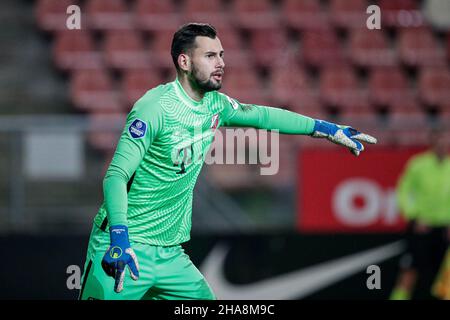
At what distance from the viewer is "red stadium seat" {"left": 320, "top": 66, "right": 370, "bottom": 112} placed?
36.8ft

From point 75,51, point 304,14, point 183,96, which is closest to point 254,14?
point 304,14

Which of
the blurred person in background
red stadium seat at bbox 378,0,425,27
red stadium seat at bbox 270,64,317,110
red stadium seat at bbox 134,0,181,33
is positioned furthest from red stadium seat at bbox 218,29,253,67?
the blurred person in background

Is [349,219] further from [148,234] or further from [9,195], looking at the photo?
[148,234]

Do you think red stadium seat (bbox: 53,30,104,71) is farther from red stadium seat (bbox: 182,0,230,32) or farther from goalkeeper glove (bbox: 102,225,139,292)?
goalkeeper glove (bbox: 102,225,139,292)

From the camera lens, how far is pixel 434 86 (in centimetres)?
1131

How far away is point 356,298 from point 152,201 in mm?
4397

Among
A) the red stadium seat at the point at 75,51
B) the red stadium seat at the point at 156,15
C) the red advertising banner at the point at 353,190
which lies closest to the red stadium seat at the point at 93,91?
the red stadium seat at the point at 75,51

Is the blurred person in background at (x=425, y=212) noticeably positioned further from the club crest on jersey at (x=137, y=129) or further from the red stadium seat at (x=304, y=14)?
the club crest on jersey at (x=137, y=129)

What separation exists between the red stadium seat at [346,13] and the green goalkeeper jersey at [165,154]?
22.4 feet

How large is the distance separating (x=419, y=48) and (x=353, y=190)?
123 inches

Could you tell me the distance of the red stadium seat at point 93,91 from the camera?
11.1 meters

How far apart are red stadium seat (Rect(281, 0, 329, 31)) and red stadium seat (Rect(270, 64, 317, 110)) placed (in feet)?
2.14
